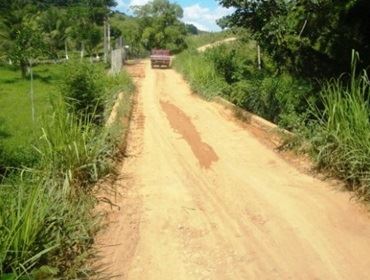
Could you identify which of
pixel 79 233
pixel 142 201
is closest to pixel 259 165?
pixel 142 201

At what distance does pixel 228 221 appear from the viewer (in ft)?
19.3

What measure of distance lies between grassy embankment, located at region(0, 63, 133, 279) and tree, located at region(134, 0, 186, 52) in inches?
1974

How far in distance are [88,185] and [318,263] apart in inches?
127

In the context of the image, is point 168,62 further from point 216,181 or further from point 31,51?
point 216,181

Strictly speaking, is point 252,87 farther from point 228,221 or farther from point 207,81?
point 228,221

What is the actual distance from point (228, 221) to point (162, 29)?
60.3 meters

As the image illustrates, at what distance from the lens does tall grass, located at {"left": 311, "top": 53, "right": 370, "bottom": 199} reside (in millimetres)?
6391

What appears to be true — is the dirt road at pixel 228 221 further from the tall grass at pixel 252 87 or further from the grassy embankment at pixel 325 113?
the tall grass at pixel 252 87

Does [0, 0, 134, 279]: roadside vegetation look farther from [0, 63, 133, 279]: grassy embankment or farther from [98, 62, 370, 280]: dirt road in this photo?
[98, 62, 370, 280]: dirt road

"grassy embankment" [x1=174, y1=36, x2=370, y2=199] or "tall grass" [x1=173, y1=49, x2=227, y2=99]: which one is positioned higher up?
"grassy embankment" [x1=174, y1=36, x2=370, y2=199]

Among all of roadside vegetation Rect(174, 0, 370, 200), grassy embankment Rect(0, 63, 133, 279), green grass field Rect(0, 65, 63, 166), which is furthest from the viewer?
green grass field Rect(0, 65, 63, 166)

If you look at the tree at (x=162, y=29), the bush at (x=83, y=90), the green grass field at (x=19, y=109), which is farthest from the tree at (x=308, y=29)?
the tree at (x=162, y=29)

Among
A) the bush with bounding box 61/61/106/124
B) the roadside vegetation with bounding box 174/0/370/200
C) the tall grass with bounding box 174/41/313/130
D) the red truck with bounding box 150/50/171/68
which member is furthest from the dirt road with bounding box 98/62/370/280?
the red truck with bounding box 150/50/171/68

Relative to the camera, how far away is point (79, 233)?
5.11 m
